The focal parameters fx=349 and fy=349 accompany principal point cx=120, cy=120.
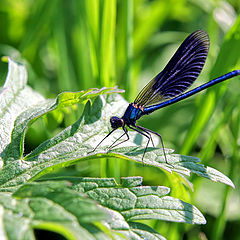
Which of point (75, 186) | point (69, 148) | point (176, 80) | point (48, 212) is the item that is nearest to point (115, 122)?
point (69, 148)

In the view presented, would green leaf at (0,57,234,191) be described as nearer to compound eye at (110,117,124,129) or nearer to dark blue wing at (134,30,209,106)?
compound eye at (110,117,124,129)

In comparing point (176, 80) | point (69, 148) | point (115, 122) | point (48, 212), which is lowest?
point (48, 212)

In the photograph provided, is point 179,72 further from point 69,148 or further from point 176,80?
point 69,148

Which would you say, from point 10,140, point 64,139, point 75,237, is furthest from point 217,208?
point 75,237

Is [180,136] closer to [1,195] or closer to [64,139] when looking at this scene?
[64,139]

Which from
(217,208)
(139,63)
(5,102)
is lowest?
(217,208)

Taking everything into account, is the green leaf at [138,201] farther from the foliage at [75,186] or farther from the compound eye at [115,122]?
the compound eye at [115,122]
